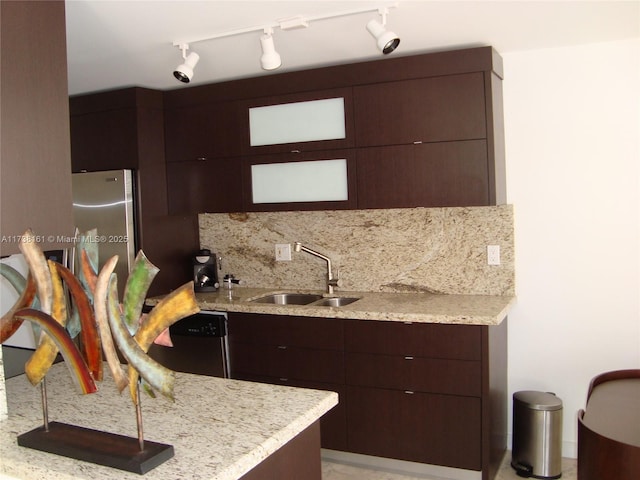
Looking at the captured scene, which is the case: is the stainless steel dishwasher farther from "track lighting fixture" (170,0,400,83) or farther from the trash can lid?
the trash can lid

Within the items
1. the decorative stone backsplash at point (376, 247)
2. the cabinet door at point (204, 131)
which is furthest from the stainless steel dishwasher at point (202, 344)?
the cabinet door at point (204, 131)

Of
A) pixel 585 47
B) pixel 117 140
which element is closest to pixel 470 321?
pixel 585 47

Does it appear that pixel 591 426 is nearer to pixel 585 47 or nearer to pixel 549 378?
pixel 549 378

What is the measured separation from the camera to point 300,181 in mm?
3832

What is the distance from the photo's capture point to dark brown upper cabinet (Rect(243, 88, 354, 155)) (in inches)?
143

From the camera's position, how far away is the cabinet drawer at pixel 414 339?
3.17 m

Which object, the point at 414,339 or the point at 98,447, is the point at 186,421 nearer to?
the point at 98,447

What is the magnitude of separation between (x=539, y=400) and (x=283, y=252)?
6.26ft

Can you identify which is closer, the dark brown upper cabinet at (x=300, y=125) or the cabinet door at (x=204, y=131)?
the dark brown upper cabinet at (x=300, y=125)

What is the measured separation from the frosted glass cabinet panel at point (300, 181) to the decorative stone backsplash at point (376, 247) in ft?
1.07

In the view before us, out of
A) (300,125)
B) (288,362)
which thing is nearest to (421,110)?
(300,125)

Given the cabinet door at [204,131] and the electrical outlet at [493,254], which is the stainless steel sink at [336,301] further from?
the cabinet door at [204,131]

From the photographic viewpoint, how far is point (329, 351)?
3.50 metres

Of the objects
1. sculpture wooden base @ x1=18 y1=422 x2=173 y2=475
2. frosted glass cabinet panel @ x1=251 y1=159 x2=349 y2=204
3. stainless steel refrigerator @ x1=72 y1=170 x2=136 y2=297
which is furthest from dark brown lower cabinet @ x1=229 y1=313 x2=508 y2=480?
sculpture wooden base @ x1=18 y1=422 x2=173 y2=475
